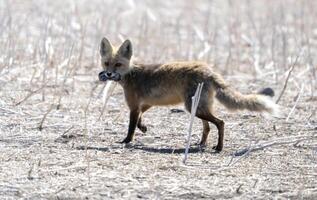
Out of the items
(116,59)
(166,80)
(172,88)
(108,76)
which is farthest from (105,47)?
(172,88)

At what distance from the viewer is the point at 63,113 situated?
894 centimetres

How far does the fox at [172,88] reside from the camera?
298 inches

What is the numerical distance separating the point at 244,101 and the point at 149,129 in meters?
1.29

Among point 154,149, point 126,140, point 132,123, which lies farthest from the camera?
point 132,123

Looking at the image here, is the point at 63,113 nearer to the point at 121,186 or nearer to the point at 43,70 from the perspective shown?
the point at 43,70

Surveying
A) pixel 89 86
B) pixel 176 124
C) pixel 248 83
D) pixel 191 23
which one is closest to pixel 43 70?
pixel 89 86

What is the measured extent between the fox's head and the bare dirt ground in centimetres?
56

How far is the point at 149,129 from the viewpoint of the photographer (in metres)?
8.45

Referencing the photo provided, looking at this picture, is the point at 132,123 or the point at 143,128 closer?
the point at 132,123

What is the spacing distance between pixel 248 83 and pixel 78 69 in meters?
2.28

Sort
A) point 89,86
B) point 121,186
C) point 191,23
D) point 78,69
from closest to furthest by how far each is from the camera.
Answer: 1. point 121,186
2. point 89,86
3. point 78,69
4. point 191,23

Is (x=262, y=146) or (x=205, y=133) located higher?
(x=262, y=146)

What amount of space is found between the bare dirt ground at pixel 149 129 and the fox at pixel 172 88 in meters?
0.26

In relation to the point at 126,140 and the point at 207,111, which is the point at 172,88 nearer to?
the point at 207,111
